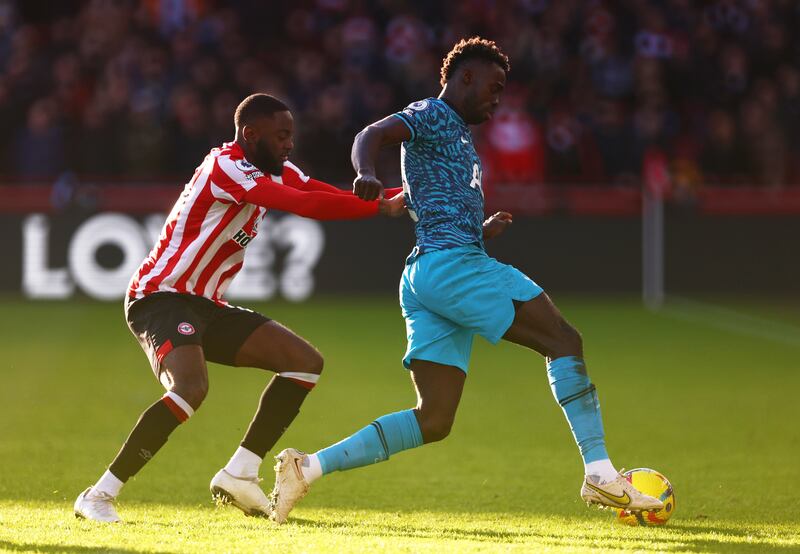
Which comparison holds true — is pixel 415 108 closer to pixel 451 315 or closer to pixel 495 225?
pixel 495 225

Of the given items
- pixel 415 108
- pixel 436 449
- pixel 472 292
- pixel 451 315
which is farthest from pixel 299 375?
pixel 436 449

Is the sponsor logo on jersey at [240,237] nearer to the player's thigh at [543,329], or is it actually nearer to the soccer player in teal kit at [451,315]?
the soccer player in teal kit at [451,315]

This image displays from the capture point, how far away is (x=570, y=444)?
7.79 m

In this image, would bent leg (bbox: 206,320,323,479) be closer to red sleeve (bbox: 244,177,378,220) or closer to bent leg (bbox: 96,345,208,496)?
bent leg (bbox: 96,345,208,496)

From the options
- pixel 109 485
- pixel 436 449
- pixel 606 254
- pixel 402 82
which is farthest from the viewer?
pixel 402 82

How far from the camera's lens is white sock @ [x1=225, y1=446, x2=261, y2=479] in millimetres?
5824

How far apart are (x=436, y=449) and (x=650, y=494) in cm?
225

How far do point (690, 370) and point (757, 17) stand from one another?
10267mm

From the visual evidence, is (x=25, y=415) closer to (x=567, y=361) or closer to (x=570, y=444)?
(x=570, y=444)

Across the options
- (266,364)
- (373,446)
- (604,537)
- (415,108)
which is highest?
(415,108)

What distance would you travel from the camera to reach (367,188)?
16.7 ft

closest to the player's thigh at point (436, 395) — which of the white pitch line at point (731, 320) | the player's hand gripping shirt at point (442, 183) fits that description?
the player's hand gripping shirt at point (442, 183)

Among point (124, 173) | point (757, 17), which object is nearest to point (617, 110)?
point (757, 17)

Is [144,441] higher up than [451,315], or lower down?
lower down
